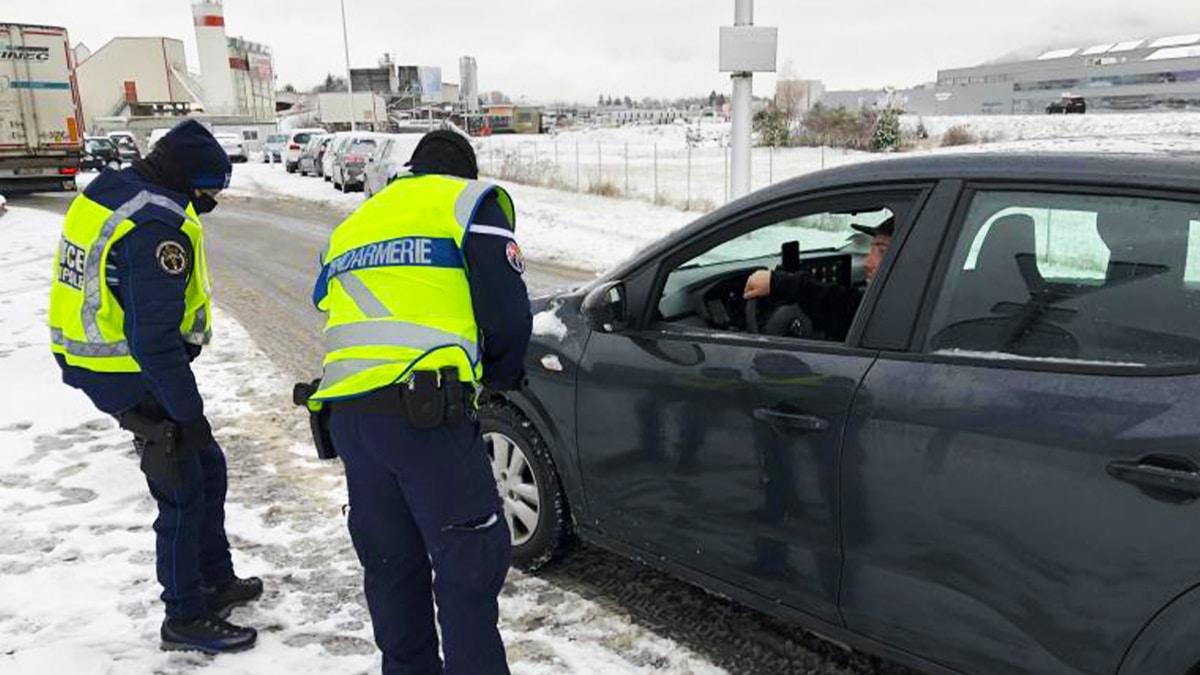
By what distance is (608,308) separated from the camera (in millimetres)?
3105

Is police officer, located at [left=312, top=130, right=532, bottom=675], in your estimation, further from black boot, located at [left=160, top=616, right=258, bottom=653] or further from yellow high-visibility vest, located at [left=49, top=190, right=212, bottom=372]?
black boot, located at [left=160, top=616, right=258, bottom=653]

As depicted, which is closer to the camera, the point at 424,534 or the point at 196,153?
the point at 424,534

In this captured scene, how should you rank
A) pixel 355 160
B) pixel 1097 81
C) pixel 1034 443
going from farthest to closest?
pixel 1097 81, pixel 355 160, pixel 1034 443

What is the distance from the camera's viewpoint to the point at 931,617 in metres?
2.32

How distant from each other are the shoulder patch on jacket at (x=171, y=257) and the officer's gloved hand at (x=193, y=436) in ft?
1.63

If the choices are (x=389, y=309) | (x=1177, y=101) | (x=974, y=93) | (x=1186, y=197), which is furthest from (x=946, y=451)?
(x=974, y=93)

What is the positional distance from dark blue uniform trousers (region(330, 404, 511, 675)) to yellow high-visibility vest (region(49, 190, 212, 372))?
0.96 metres

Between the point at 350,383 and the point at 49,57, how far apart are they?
79.3 feet

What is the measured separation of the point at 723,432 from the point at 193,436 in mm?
1740

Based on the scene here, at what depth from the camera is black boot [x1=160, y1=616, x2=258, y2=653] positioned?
3.11 metres

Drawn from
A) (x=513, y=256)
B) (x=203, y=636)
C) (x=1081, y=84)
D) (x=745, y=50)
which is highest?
(x=1081, y=84)

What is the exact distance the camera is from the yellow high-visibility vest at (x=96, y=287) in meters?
2.82

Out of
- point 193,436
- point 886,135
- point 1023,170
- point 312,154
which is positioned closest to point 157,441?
point 193,436

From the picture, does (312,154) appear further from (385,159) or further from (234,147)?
(234,147)
